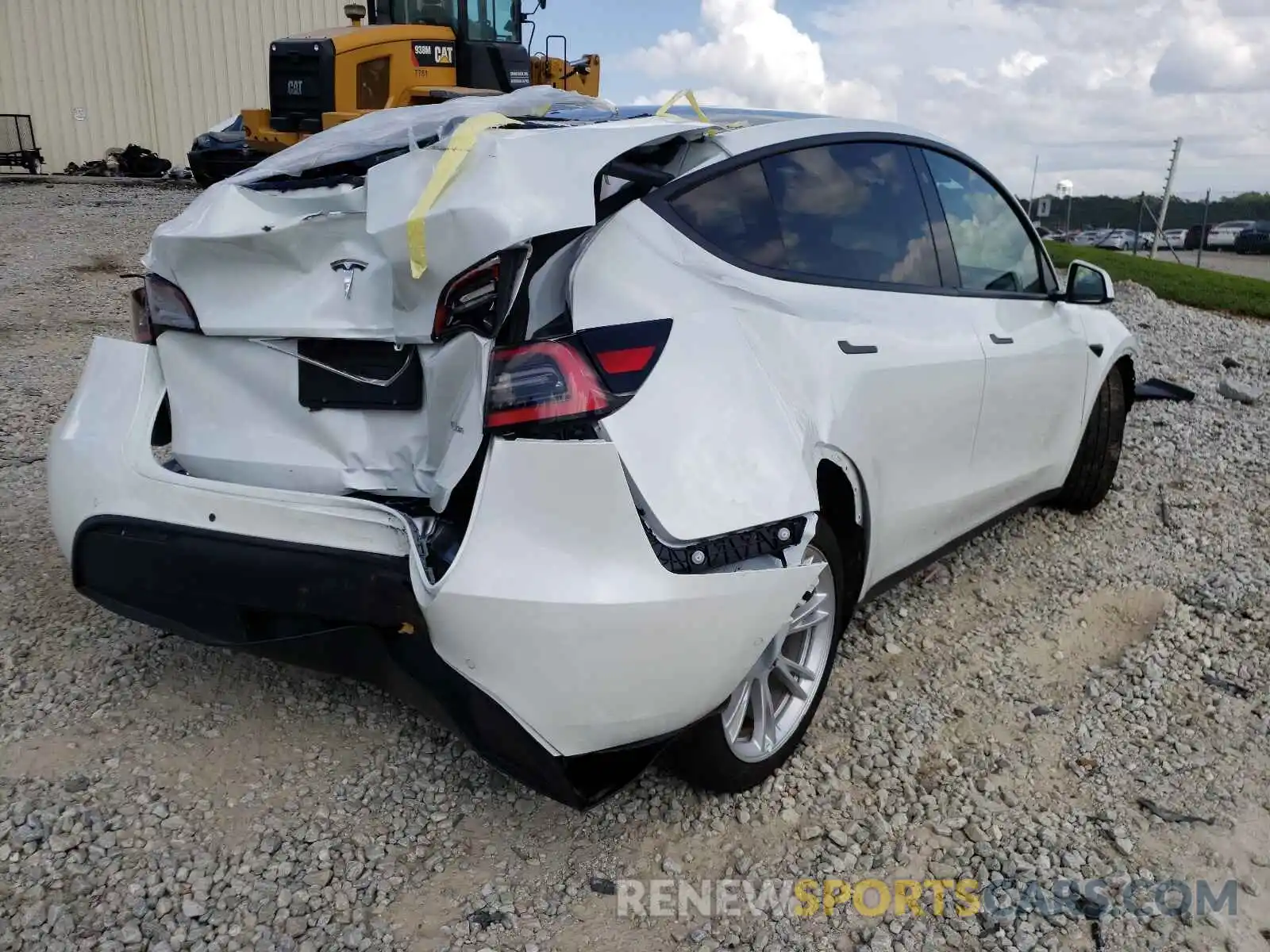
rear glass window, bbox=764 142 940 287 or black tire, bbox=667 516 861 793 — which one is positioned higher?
rear glass window, bbox=764 142 940 287

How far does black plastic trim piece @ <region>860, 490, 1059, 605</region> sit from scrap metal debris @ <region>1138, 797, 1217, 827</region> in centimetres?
91

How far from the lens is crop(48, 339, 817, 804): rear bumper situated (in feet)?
6.61

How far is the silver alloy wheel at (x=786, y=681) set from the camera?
101 inches

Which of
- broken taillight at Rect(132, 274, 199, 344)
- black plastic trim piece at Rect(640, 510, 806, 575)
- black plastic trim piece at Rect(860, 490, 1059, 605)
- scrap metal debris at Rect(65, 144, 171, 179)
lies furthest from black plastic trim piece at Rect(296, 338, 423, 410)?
scrap metal debris at Rect(65, 144, 171, 179)

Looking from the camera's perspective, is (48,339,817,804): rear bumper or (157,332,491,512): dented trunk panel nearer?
(48,339,817,804): rear bumper

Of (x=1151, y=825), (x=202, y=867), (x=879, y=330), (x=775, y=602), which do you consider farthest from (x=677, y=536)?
(x=1151, y=825)

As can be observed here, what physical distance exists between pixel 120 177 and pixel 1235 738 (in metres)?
22.4

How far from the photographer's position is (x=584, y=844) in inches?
97.3

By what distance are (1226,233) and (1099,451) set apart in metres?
40.7

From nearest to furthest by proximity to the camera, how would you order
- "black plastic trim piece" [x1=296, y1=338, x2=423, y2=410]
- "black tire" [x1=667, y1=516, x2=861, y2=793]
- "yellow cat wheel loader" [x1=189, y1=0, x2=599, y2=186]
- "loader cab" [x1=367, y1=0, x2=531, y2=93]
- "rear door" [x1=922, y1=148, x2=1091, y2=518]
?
"black plastic trim piece" [x1=296, y1=338, x2=423, y2=410]
"black tire" [x1=667, y1=516, x2=861, y2=793]
"rear door" [x1=922, y1=148, x2=1091, y2=518]
"yellow cat wheel loader" [x1=189, y1=0, x2=599, y2=186]
"loader cab" [x1=367, y1=0, x2=531, y2=93]

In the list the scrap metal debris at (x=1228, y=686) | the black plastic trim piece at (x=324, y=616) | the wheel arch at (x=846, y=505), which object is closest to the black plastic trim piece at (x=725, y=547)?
the wheel arch at (x=846, y=505)

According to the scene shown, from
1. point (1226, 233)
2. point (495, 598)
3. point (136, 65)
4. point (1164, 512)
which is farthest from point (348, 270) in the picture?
point (1226, 233)

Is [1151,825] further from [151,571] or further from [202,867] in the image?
[151,571]

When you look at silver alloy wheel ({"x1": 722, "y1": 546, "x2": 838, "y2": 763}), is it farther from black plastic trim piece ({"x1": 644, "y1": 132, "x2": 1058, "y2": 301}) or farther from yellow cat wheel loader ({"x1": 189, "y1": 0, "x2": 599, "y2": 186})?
yellow cat wheel loader ({"x1": 189, "y1": 0, "x2": 599, "y2": 186})
